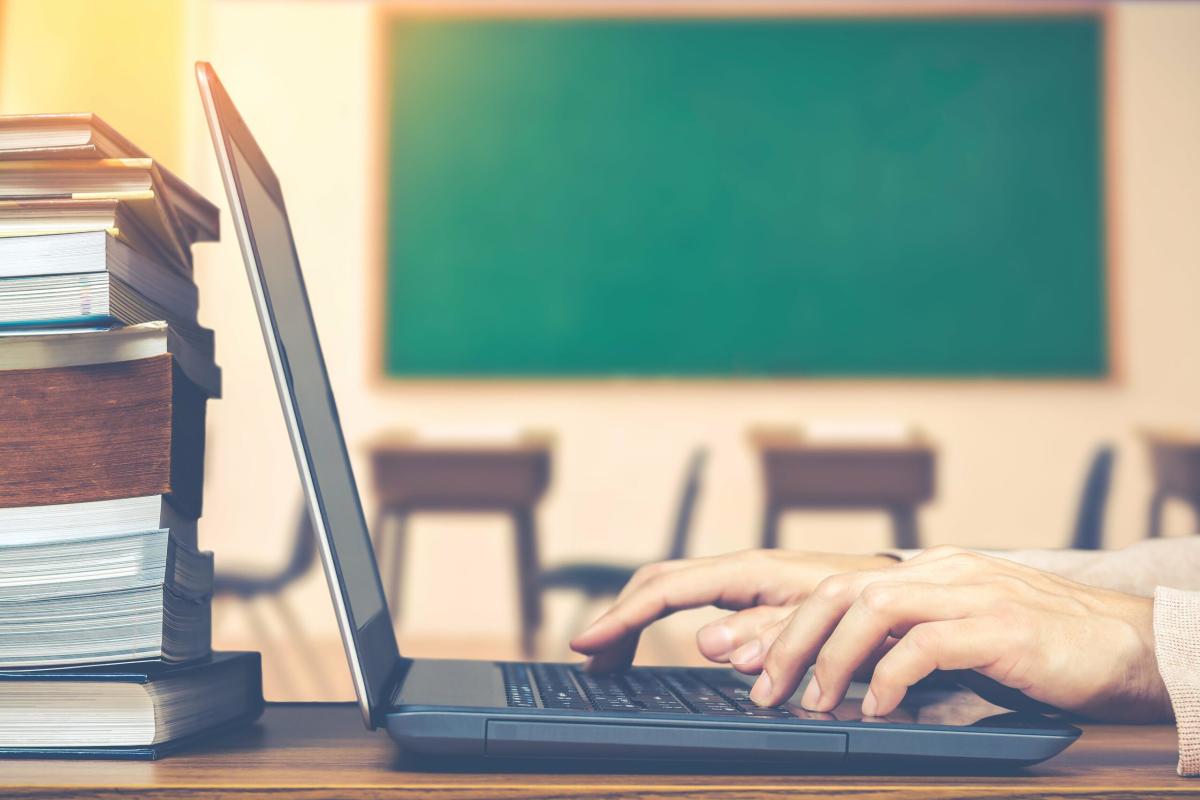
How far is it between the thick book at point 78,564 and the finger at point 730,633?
313 millimetres

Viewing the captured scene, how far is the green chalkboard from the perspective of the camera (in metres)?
3.84

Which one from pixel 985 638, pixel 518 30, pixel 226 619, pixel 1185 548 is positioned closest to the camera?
pixel 985 638

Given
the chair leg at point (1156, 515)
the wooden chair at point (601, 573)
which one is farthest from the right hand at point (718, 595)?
the chair leg at point (1156, 515)

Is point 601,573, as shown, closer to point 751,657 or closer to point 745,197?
point 745,197

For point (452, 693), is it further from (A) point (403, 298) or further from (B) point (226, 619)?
(A) point (403, 298)

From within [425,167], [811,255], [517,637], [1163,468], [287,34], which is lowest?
[517,637]

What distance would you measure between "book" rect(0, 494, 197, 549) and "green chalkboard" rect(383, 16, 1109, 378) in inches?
129

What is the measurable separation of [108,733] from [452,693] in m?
0.16

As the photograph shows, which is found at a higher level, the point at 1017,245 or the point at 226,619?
the point at 1017,245

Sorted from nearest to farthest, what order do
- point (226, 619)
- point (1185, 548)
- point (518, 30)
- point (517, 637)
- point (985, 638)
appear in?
1. point (985, 638)
2. point (1185, 548)
3. point (226, 619)
4. point (517, 637)
5. point (518, 30)

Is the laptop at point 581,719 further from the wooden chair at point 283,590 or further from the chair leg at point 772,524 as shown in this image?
the chair leg at point 772,524

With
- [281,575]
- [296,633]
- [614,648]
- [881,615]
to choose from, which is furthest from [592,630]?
[296,633]

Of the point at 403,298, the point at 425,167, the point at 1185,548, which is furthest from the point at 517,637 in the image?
the point at 1185,548

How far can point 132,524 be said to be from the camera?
1.70 feet
